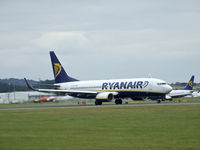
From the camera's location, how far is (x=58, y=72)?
74.9 metres

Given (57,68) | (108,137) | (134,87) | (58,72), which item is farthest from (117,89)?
(108,137)

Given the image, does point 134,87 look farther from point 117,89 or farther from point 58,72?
point 58,72

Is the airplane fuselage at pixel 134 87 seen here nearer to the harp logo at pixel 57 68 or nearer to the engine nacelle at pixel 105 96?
the engine nacelle at pixel 105 96

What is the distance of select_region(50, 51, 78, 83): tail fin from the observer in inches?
2936

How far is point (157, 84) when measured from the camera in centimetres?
6288

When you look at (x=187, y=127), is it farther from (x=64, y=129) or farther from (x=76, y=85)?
(x=76, y=85)

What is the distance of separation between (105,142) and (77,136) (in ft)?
9.38

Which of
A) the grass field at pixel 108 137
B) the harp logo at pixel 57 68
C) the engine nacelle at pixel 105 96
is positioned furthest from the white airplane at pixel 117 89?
the grass field at pixel 108 137

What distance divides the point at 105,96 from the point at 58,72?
47.1 feet

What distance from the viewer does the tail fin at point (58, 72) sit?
74.6 metres

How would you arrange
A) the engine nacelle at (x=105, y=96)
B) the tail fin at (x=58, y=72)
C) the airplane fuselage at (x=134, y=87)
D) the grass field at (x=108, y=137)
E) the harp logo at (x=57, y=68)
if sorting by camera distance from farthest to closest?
1. the harp logo at (x=57, y=68)
2. the tail fin at (x=58, y=72)
3. the engine nacelle at (x=105, y=96)
4. the airplane fuselage at (x=134, y=87)
5. the grass field at (x=108, y=137)

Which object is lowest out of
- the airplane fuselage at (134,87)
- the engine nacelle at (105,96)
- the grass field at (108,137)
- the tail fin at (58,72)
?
the grass field at (108,137)

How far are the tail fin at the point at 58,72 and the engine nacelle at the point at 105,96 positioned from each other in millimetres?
11333

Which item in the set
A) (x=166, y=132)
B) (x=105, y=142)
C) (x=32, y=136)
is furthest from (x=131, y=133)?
(x=32, y=136)
